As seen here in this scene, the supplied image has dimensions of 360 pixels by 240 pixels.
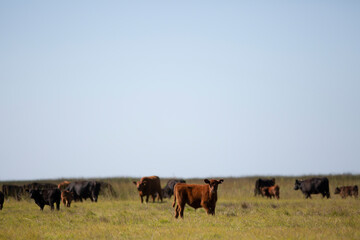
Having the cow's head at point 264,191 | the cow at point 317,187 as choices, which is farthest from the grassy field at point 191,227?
the cow at point 317,187

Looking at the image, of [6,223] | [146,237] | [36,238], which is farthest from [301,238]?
[6,223]

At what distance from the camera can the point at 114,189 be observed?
110 ft

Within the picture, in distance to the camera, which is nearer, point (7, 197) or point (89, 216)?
point (89, 216)

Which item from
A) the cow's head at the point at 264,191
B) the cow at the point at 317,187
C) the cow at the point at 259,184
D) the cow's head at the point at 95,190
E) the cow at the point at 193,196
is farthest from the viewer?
the cow at the point at 259,184

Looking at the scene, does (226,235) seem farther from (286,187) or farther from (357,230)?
(286,187)

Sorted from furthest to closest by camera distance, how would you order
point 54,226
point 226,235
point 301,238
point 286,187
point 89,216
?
point 286,187 < point 89,216 < point 54,226 < point 226,235 < point 301,238

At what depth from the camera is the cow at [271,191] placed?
103 ft

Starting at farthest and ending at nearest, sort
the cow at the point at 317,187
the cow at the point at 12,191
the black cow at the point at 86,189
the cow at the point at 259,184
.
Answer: the cow at the point at 259,184 → the cow at the point at 317,187 → the cow at the point at 12,191 → the black cow at the point at 86,189

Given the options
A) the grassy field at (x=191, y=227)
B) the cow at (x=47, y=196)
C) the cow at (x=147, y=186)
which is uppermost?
the cow at (x=147, y=186)

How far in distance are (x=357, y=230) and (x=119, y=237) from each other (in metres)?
6.42

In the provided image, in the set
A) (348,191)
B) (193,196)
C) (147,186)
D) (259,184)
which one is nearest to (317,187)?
(348,191)

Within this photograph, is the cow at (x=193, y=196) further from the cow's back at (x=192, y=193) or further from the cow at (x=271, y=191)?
the cow at (x=271, y=191)

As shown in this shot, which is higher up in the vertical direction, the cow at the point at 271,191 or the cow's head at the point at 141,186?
the cow's head at the point at 141,186

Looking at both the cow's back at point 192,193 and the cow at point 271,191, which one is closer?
the cow's back at point 192,193
